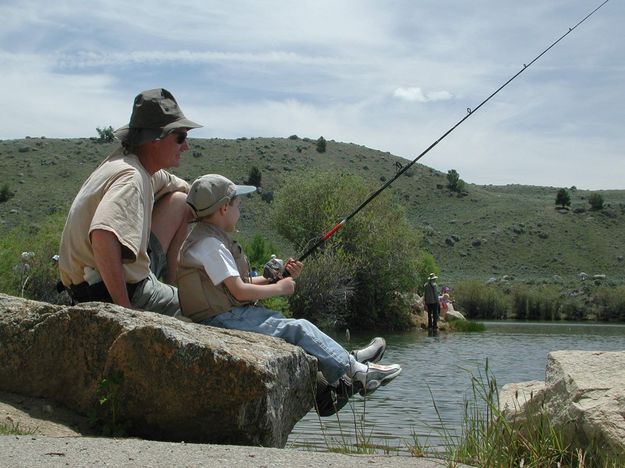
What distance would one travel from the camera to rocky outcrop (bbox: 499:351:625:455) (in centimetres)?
447

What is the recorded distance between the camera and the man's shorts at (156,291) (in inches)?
202

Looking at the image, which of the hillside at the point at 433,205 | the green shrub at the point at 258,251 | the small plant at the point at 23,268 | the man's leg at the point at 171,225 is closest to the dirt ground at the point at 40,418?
the man's leg at the point at 171,225

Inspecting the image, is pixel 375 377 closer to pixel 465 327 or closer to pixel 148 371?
pixel 148 371

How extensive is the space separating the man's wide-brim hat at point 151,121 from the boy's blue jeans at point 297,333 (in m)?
1.10

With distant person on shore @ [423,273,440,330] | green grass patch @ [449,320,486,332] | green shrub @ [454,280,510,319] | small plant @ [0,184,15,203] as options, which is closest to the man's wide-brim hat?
distant person on shore @ [423,273,440,330]

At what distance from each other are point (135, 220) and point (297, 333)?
109 cm

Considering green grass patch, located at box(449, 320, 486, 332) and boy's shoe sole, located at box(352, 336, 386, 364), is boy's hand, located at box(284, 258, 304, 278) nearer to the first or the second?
boy's shoe sole, located at box(352, 336, 386, 364)

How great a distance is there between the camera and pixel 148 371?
4391 millimetres

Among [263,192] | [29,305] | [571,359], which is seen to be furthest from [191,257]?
[263,192]

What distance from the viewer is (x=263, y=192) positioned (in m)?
65.2

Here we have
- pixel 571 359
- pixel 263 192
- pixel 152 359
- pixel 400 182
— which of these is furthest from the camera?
pixel 400 182

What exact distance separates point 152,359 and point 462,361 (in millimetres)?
15562

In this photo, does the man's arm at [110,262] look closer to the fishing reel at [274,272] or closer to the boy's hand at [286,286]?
the boy's hand at [286,286]

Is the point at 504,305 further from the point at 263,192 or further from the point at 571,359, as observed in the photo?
the point at 571,359
